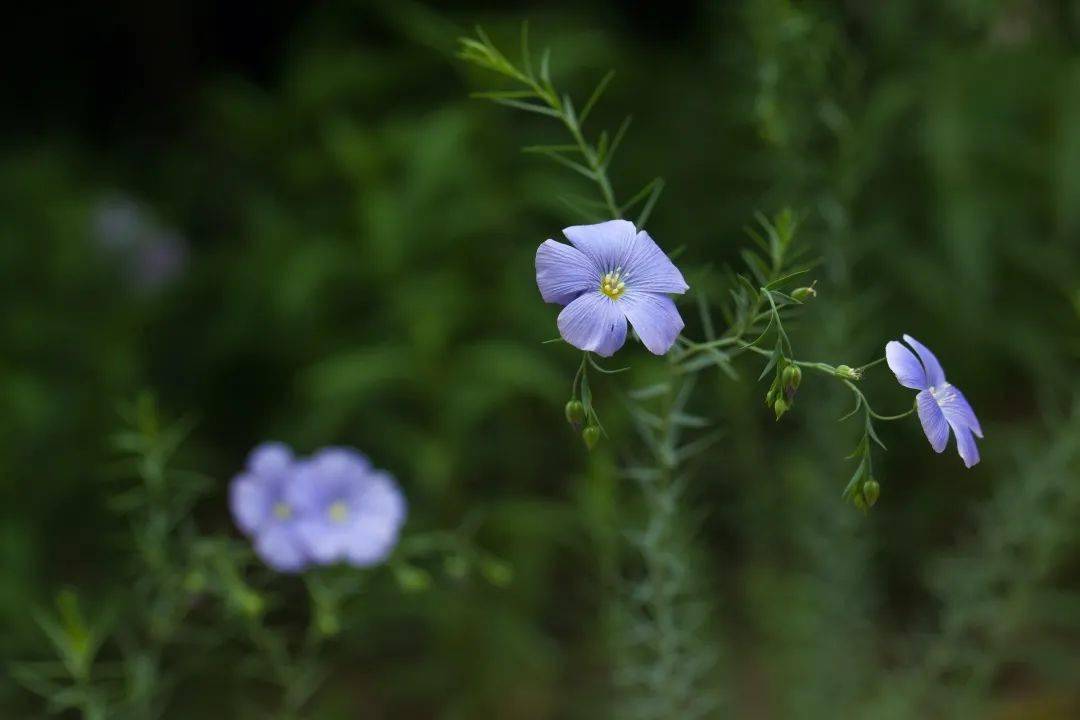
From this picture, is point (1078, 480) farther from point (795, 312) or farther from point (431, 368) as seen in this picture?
point (431, 368)

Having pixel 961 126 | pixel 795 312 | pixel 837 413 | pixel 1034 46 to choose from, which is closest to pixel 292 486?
pixel 795 312

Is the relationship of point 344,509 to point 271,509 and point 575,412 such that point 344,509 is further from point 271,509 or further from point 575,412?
point 575,412

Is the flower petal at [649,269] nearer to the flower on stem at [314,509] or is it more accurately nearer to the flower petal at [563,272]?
the flower petal at [563,272]

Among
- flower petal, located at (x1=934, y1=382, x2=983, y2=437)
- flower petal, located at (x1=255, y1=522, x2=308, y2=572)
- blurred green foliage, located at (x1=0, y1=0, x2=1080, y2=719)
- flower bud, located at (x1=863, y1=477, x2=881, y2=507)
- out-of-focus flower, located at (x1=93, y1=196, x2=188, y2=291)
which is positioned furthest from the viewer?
out-of-focus flower, located at (x1=93, y1=196, x2=188, y2=291)

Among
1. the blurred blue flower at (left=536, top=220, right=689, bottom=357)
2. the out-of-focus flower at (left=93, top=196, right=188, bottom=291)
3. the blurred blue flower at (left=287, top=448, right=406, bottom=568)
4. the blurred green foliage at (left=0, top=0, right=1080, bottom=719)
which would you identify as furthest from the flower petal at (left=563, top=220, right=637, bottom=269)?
the out-of-focus flower at (left=93, top=196, right=188, bottom=291)

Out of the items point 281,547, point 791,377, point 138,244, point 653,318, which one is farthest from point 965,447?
point 138,244

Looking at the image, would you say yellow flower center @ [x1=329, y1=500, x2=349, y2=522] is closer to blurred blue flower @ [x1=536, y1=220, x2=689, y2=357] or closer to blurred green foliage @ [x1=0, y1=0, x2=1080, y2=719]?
blurred green foliage @ [x1=0, y1=0, x2=1080, y2=719]

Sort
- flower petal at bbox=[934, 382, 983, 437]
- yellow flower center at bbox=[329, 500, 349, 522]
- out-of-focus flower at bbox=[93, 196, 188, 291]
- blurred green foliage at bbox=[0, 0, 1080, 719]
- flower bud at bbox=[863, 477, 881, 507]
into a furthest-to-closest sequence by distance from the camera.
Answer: out-of-focus flower at bbox=[93, 196, 188, 291] → blurred green foliage at bbox=[0, 0, 1080, 719] → yellow flower center at bbox=[329, 500, 349, 522] → flower petal at bbox=[934, 382, 983, 437] → flower bud at bbox=[863, 477, 881, 507]

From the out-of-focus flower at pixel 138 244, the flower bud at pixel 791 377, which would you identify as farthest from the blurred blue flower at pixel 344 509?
the out-of-focus flower at pixel 138 244
